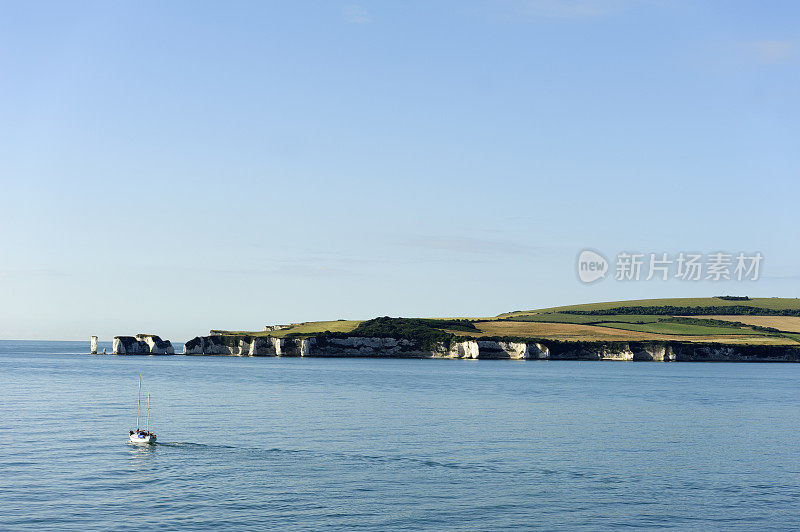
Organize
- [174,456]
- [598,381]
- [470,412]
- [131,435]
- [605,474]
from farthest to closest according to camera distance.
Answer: [598,381] → [470,412] → [131,435] → [174,456] → [605,474]

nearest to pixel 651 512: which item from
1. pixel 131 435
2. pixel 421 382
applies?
pixel 131 435

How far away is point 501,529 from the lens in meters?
33.6

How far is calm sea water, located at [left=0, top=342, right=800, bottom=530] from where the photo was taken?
35719mm

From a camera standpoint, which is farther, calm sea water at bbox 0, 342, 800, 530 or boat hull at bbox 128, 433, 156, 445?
boat hull at bbox 128, 433, 156, 445

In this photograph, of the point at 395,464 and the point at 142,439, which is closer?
the point at 395,464

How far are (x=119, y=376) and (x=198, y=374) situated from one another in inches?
549

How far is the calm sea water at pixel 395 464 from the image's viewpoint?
35719 mm

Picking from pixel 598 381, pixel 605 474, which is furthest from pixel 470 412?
pixel 598 381

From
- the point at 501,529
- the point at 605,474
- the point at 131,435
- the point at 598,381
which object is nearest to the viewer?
the point at 501,529

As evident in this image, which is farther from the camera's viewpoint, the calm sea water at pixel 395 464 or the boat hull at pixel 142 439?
the boat hull at pixel 142 439

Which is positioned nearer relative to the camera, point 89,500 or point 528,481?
point 89,500

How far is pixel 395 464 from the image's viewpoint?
4647 centimetres

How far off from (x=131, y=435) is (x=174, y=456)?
20.2ft

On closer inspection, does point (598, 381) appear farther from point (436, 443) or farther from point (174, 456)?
point (174, 456)
